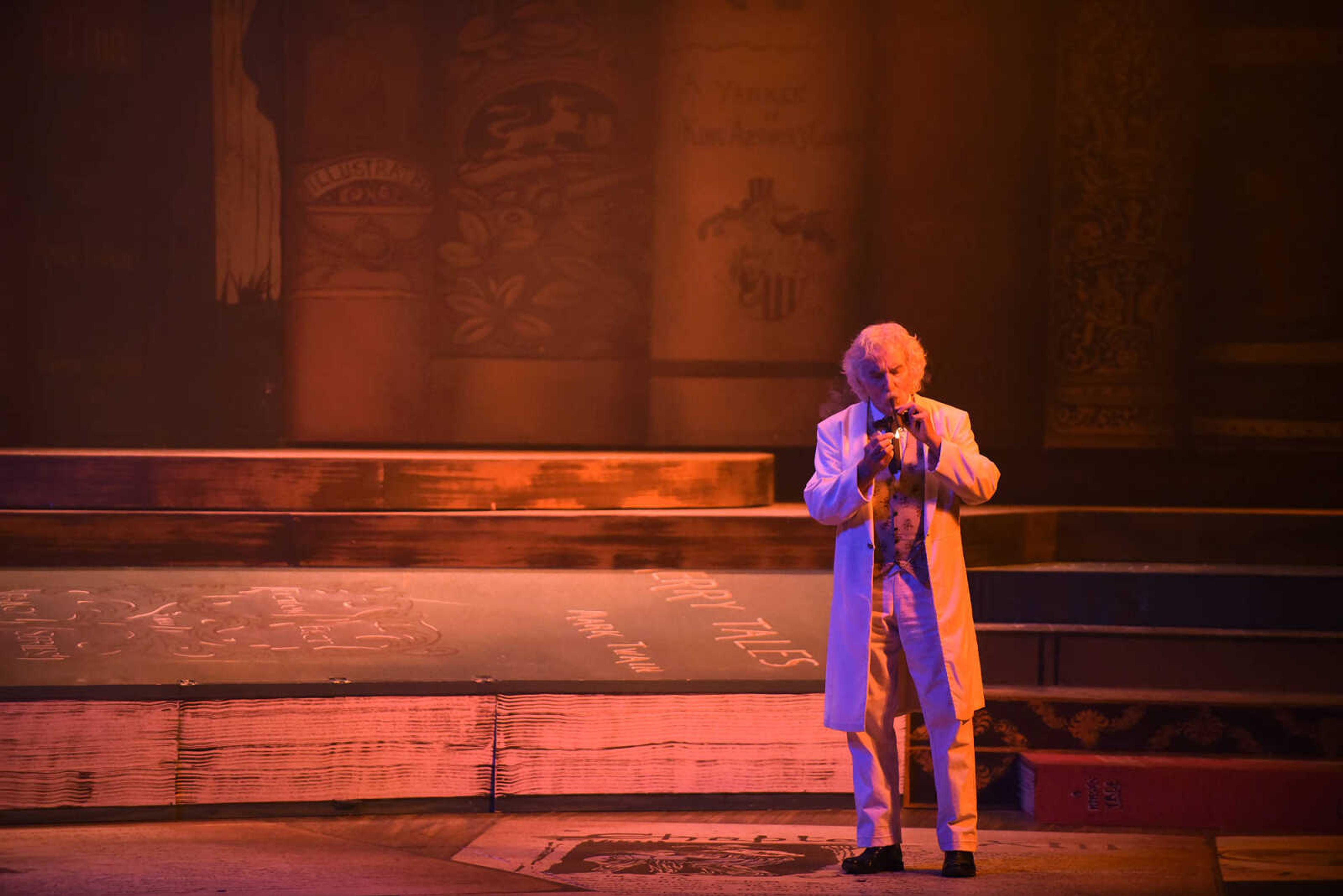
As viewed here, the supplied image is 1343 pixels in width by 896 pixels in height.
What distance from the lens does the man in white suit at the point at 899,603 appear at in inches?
133

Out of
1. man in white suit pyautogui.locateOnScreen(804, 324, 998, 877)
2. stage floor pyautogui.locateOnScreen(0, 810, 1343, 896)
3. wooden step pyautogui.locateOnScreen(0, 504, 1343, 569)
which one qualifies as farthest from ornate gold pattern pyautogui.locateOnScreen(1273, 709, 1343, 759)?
wooden step pyautogui.locateOnScreen(0, 504, 1343, 569)

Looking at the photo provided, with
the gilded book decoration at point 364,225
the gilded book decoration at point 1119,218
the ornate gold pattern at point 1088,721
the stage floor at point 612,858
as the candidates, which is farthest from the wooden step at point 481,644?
the gilded book decoration at point 1119,218

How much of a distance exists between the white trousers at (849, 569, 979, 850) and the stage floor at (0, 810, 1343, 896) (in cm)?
13

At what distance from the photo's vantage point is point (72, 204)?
7.85 m

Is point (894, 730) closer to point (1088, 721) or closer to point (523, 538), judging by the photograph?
point (1088, 721)

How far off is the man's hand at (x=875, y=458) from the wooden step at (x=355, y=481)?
11.2 ft

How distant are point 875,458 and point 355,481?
3725 mm

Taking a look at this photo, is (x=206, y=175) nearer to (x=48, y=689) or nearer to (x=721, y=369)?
(x=721, y=369)

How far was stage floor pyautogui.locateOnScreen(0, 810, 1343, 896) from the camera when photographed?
3.33 metres

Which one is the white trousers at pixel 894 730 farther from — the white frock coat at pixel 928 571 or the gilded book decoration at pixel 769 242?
the gilded book decoration at pixel 769 242

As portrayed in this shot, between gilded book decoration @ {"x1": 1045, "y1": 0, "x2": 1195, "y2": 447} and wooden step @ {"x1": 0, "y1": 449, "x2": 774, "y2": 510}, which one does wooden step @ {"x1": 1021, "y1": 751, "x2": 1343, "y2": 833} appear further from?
gilded book decoration @ {"x1": 1045, "y1": 0, "x2": 1195, "y2": 447}

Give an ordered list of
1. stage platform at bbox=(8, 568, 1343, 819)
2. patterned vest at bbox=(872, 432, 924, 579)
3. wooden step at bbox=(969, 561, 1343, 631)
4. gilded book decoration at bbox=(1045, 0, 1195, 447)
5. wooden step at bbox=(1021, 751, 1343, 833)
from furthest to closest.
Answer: gilded book decoration at bbox=(1045, 0, 1195, 447), wooden step at bbox=(969, 561, 1343, 631), wooden step at bbox=(1021, 751, 1343, 833), stage platform at bbox=(8, 568, 1343, 819), patterned vest at bbox=(872, 432, 924, 579)

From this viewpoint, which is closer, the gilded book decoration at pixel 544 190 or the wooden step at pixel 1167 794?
the wooden step at pixel 1167 794

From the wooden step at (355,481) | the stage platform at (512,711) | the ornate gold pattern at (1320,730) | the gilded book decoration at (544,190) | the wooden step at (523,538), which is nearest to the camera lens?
the stage platform at (512,711)
